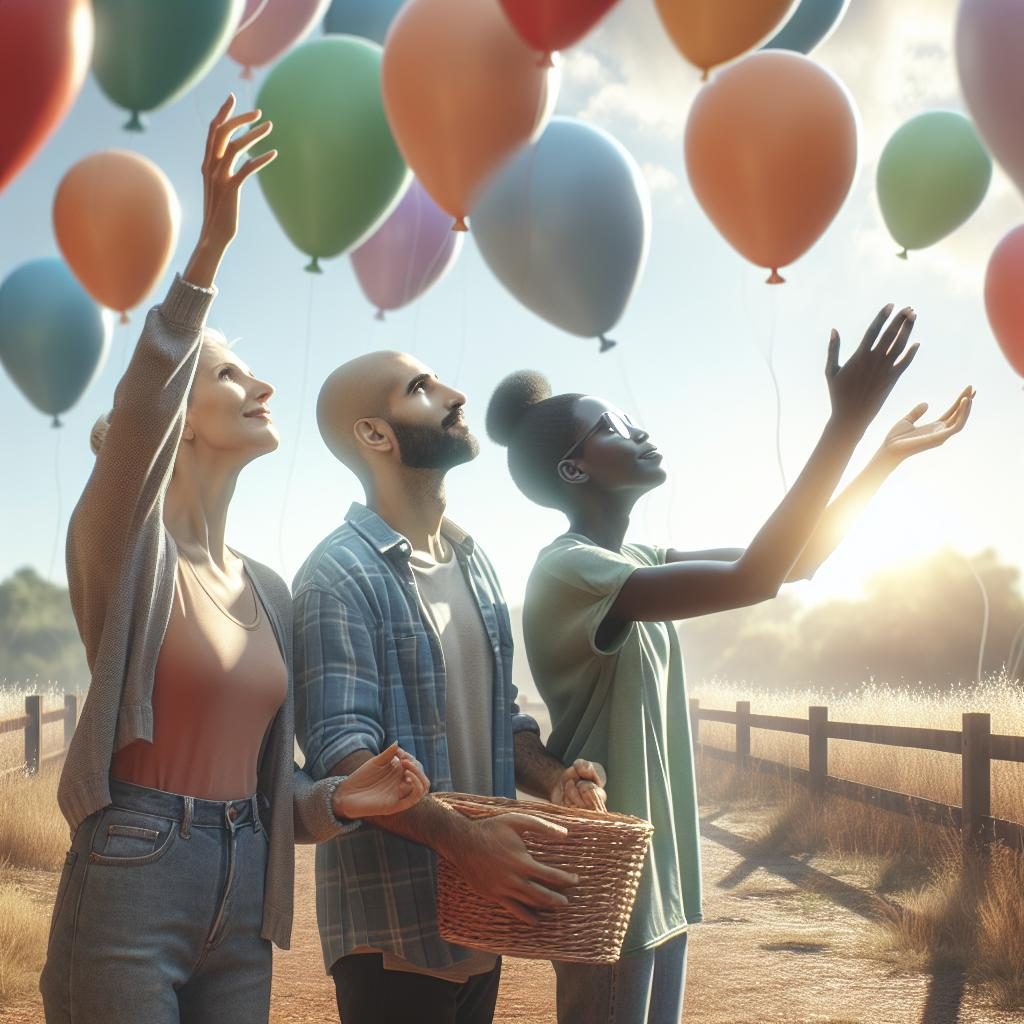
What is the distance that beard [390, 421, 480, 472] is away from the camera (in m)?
2.36

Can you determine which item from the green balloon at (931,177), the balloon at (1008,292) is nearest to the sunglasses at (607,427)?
the balloon at (1008,292)

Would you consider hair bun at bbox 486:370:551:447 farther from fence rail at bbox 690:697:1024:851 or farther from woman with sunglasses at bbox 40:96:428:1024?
fence rail at bbox 690:697:1024:851

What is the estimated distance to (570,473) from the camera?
262cm

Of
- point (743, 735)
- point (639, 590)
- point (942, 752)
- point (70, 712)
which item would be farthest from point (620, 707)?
point (70, 712)

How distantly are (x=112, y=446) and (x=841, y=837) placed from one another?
6800mm

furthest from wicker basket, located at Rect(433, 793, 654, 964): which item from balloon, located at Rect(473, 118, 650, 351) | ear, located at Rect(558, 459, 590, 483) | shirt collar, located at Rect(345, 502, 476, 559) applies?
balloon, located at Rect(473, 118, 650, 351)

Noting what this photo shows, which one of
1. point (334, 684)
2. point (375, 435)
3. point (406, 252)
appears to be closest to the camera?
point (334, 684)

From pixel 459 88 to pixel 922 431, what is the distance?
1.68 m

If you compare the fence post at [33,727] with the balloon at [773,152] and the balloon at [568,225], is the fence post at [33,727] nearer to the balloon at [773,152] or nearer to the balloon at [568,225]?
the balloon at [568,225]

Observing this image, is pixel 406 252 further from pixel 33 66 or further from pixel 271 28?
pixel 33 66

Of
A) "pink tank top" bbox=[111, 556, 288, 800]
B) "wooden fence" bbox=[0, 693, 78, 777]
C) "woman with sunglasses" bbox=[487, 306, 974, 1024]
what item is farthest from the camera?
"wooden fence" bbox=[0, 693, 78, 777]

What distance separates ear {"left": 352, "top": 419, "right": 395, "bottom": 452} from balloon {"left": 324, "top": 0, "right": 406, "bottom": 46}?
8.44 ft

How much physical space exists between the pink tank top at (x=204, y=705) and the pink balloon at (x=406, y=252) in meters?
2.79

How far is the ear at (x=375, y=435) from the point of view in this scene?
2393 mm
